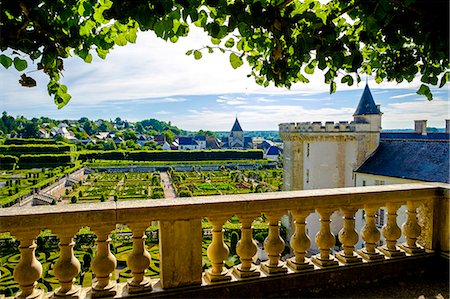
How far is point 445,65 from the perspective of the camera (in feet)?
8.90

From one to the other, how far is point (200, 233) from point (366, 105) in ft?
65.0

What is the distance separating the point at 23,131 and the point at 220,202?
94.5 metres

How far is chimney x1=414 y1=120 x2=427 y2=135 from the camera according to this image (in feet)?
85.6

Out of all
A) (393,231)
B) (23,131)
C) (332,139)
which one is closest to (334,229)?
(332,139)

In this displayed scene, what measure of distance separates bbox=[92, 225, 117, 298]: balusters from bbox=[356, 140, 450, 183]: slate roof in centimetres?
1628

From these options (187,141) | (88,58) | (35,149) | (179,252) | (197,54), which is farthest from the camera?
(187,141)

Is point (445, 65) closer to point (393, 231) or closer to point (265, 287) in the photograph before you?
point (393, 231)

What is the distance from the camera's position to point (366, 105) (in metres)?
20.1

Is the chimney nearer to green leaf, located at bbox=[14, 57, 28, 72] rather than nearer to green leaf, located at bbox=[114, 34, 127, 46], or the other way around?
green leaf, located at bbox=[114, 34, 127, 46]

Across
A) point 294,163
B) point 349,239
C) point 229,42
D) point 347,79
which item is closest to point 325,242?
point 349,239

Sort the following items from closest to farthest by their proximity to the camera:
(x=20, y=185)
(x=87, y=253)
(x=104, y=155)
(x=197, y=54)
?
1. (x=197, y=54)
2. (x=87, y=253)
3. (x=20, y=185)
4. (x=104, y=155)

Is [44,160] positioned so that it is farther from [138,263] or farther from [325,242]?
[325,242]

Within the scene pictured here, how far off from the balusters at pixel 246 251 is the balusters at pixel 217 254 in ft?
0.37

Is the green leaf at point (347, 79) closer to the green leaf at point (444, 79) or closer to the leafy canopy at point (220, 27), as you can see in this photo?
the leafy canopy at point (220, 27)
